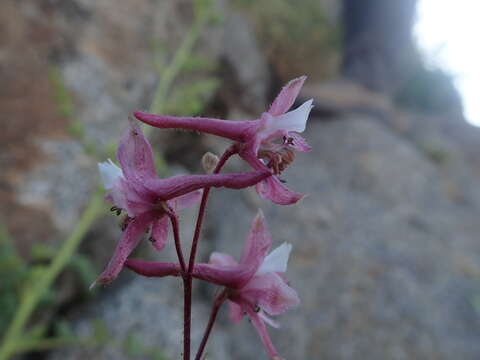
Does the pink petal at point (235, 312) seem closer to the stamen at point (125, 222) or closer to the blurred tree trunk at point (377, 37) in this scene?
the stamen at point (125, 222)

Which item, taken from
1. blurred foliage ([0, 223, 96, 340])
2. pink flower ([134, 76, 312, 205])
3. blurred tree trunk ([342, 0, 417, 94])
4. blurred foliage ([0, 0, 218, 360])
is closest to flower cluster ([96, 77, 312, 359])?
pink flower ([134, 76, 312, 205])

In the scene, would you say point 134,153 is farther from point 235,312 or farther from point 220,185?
point 235,312

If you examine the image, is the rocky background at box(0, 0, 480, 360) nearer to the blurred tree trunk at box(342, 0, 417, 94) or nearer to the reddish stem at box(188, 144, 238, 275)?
the reddish stem at box(188, 144, 238, 275)

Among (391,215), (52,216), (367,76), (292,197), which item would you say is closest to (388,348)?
(391,215)

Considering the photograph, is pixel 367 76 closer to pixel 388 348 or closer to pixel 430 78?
pixel 430 78

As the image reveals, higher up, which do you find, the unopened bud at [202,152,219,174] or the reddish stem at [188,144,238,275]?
the unopened bud at [202,152,219,174]

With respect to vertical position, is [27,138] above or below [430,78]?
below

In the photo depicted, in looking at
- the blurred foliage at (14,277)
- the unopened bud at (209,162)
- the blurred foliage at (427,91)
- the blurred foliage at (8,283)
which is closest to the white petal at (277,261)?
the unopened bud at (209,162)

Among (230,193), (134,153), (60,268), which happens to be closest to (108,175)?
(134,153)
